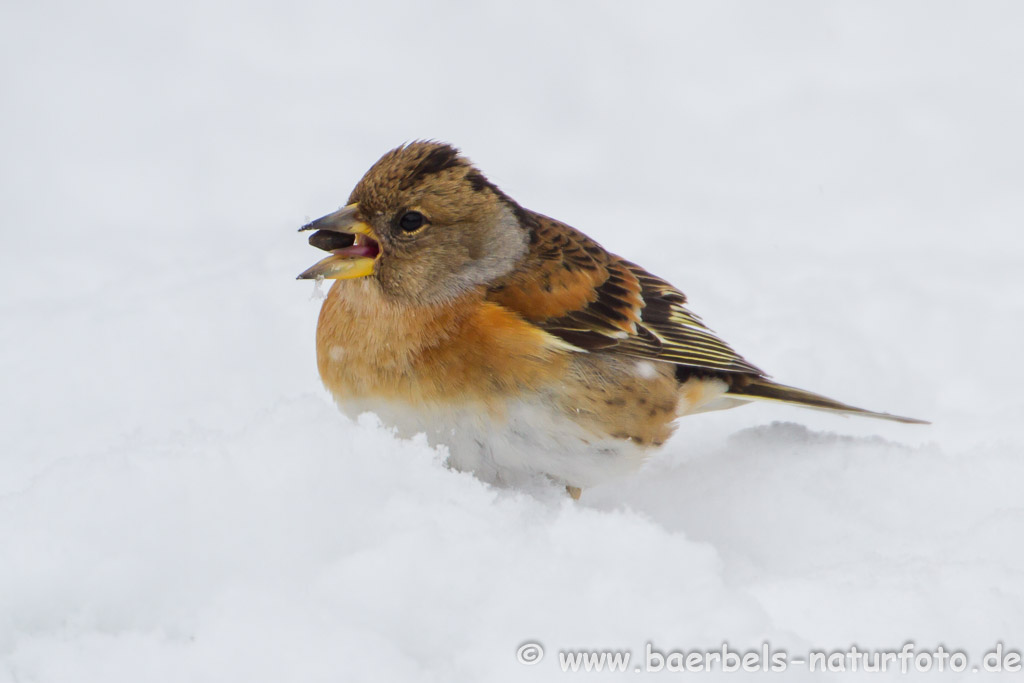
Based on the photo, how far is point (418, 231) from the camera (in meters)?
3.24

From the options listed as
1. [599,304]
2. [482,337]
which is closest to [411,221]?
[482,337]

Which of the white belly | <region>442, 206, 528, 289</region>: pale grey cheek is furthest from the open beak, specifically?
the white belly

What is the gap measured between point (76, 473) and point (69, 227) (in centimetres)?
455

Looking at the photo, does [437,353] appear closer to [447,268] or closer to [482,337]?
[482,337]

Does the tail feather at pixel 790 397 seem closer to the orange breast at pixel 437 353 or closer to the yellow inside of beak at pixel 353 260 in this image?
the orange breast at pixel 437 353

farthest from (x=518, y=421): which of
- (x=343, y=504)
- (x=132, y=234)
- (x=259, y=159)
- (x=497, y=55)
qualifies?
(x=497, y=55)

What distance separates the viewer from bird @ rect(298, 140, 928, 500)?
2.99 metres

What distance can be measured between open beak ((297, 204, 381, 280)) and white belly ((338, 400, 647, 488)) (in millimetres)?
414

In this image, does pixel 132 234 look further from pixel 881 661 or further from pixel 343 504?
pixel 881 661

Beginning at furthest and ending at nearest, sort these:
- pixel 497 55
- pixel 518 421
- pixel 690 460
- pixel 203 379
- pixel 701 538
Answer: pixel 497 55 → pixel 203 379 → pixel 690 460 → pixel 701 538 → pixel 518 421

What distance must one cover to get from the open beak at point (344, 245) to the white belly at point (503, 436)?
41 centimetres

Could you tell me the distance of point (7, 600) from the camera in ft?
7.05

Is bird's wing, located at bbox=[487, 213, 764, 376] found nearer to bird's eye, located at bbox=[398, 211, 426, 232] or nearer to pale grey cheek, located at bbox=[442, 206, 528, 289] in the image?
pale grey cheek, located at bbox=[442, 206, 528, 289]

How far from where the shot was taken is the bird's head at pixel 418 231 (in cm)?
318
